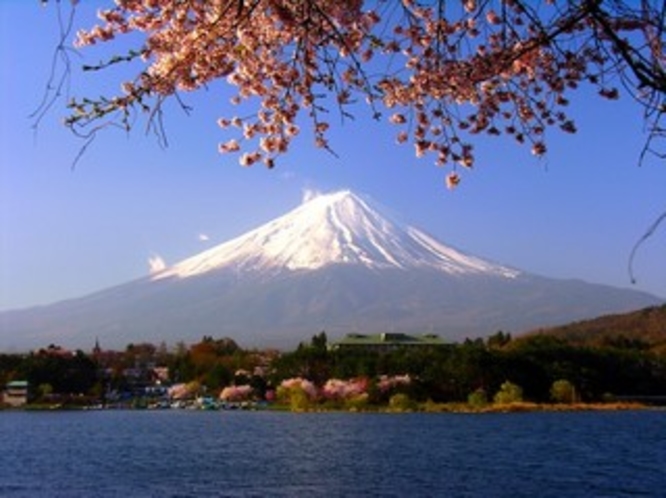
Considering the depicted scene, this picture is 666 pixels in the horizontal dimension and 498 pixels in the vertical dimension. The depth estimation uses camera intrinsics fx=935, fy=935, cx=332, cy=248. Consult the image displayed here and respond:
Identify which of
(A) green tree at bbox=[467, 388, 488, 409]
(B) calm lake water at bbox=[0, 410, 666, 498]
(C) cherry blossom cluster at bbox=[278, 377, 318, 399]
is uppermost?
(C) cherry blossom cluster at bbox=[278, 377, 318, 399]

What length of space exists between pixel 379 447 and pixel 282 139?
16.1m

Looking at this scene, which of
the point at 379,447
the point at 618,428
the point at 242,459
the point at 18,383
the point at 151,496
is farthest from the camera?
the point at 18,383

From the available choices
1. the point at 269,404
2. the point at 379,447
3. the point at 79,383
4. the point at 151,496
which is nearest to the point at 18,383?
the point at 79,383

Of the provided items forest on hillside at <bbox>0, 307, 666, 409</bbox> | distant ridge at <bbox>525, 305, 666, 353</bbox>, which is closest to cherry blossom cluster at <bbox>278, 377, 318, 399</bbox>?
forest on hillside at <bbox>0, 307, 666, 409</bbox>

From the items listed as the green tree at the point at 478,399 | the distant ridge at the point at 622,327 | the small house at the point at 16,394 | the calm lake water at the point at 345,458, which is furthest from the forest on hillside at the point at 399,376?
the distant ridge at the point at 622,327

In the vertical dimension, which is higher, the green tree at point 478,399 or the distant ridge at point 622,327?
the distant ridge at point 622,327

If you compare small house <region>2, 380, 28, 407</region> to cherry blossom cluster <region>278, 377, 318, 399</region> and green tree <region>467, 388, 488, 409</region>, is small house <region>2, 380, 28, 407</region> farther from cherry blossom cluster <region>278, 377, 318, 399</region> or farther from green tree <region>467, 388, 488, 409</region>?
green tree <region>467, 388, 488, 409</region>

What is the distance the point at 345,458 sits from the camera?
54.2 feet

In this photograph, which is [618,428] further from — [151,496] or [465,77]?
[465,77]

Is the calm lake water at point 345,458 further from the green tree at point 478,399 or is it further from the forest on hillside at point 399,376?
the forest on hillside at point 399,376

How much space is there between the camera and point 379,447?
61.1 feet

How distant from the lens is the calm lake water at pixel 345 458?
12383mm

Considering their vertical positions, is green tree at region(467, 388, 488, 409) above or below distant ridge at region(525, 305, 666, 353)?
below

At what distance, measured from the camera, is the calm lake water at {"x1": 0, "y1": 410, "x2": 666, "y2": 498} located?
1238 cm
